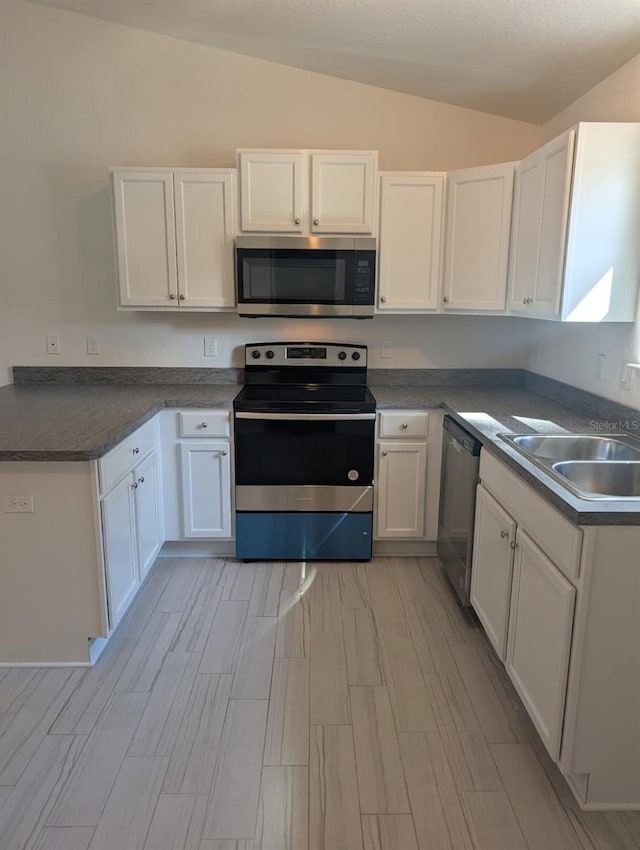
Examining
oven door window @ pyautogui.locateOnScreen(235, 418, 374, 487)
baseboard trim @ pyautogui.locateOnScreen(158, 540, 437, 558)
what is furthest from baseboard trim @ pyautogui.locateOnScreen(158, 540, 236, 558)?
oven door window @ pyautogui.locateOnScreen(235, 418, 374, 487)

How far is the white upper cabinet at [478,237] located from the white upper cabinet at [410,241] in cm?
7

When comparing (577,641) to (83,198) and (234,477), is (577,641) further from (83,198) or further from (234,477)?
(83,198)

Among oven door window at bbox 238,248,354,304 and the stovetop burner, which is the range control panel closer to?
the stovetop burner

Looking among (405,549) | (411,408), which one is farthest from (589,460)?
(405,549)

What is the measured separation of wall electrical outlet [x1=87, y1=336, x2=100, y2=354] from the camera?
330 cm

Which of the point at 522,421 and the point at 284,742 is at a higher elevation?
the point at 522,421

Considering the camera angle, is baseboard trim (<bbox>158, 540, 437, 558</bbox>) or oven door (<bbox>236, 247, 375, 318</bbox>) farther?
baseboard trim (<bbox>158, 540, 437, 558</bbox>)

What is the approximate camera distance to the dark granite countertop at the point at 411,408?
1.82 metres

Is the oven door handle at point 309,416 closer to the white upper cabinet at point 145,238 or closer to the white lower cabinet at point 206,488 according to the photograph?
the white lower cabinet at point 206,488

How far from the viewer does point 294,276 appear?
9.58ft

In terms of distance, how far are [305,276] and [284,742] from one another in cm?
211

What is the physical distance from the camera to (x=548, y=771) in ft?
5.64

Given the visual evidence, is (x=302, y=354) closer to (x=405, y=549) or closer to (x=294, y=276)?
(x=294, y=276)

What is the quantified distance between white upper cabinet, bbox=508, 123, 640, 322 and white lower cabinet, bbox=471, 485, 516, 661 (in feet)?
2.77
